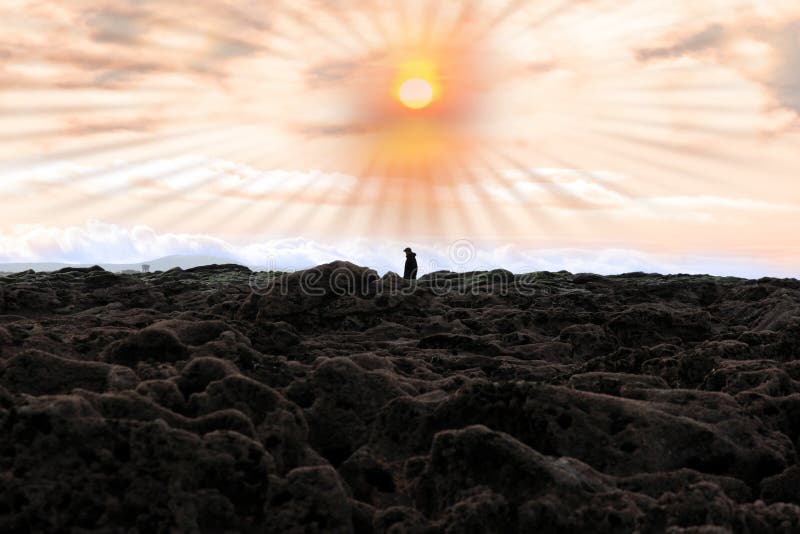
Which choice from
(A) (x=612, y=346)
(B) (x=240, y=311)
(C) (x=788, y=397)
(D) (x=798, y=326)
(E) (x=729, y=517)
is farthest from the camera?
(B) (x=240, y=311)

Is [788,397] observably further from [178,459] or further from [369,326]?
[369,326]

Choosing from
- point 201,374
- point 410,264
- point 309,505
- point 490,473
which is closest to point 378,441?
point 490,473

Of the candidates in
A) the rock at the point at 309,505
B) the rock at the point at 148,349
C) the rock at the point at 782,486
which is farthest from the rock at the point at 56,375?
the rock at the point at 782,486

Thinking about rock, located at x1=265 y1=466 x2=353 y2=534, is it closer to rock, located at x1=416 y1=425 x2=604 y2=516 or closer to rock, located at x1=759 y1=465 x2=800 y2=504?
rock, located at x1=416 y1=425 x2=604 y2=516

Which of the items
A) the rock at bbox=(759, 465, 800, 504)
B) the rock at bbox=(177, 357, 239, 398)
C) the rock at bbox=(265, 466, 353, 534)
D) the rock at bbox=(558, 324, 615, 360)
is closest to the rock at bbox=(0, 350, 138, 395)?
the rock at bbox=(177, 357, 239, 398)

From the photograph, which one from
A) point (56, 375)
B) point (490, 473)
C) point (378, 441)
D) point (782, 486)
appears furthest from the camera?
point (56, 375)

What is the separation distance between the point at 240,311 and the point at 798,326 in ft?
49.5

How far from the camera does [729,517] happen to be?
6.57 metres

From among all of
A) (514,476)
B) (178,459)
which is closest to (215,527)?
(178,459)

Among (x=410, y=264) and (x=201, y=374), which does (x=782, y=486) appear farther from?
(x=410, y=264)

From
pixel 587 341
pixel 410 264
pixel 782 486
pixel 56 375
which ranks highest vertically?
pixel 410 264

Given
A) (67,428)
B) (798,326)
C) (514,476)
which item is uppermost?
(798,326)

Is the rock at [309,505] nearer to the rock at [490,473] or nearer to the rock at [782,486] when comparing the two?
the rock at [490,473]

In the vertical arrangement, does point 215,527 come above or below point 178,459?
below
